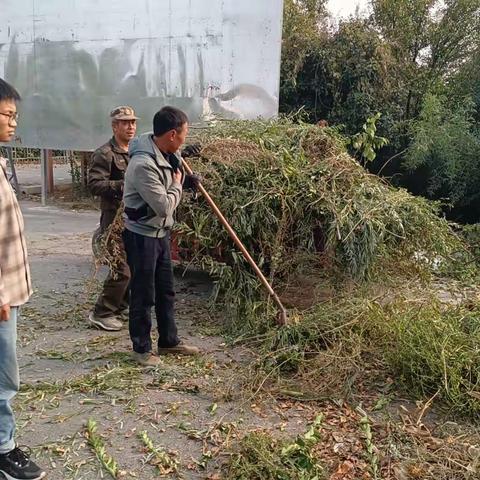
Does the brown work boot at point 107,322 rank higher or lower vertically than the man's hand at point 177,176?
lower

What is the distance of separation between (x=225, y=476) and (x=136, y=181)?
82.0 inches

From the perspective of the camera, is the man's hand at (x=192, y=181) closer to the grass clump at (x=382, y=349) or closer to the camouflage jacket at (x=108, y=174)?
the camouflage jacket at (x=108, y=174)

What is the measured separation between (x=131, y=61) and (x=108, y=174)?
6625mm

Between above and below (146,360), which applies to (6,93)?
above

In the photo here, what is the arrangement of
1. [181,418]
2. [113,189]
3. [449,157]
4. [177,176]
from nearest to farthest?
[181,418]
[177,176]
[113,189]
[449,157]

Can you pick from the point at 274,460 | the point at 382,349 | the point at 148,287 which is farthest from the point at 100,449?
the point at 382,349

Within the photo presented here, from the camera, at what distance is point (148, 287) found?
426 centimetres

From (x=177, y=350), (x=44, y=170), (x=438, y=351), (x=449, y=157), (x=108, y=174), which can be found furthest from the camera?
(x=44, y=170)

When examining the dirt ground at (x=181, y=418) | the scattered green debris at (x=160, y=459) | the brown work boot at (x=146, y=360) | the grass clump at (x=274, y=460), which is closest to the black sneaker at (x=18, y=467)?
the dirt ground at (x=181, y=418)

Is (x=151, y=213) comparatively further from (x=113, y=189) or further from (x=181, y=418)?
(x=181, y=418)

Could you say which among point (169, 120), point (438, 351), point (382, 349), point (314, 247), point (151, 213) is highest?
point (169, 120)

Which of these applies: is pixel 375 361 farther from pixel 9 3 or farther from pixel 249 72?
pixel 9 3

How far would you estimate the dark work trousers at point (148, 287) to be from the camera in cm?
422

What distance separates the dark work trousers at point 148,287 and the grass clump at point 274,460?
138 centimetres
